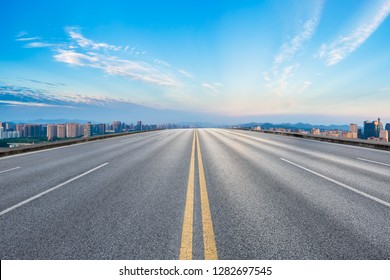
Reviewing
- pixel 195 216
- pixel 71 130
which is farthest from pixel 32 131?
pixel 195 216

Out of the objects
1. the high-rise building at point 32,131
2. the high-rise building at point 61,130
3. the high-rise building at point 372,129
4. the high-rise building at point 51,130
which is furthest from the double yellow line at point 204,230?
the high-rise building at point 32,131

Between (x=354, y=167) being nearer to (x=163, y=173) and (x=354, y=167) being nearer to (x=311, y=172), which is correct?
(x=311, y=172)

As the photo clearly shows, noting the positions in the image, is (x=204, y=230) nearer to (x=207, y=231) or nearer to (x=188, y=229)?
(x=207, y=231)

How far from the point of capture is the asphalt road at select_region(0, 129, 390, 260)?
291 centimetres

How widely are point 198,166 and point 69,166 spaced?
4.97 m

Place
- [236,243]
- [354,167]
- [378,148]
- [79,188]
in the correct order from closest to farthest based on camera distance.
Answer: [236,243], [79,188], [354,167], [378,148]

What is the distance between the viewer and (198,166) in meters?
8.74

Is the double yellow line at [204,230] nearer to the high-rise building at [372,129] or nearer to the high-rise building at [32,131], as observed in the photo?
the high-rise building at [372,129]

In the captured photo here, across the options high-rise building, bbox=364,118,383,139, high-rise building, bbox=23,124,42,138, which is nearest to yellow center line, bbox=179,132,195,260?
high-rise building, bbox=364,118,383,139

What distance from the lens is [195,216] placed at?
3.95 m

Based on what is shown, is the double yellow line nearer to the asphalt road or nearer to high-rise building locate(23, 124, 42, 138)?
the asphalt road

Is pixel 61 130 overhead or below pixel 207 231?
overhead

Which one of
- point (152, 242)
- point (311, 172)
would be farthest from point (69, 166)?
point (311, 172)

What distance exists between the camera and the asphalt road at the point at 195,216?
2.91 m
